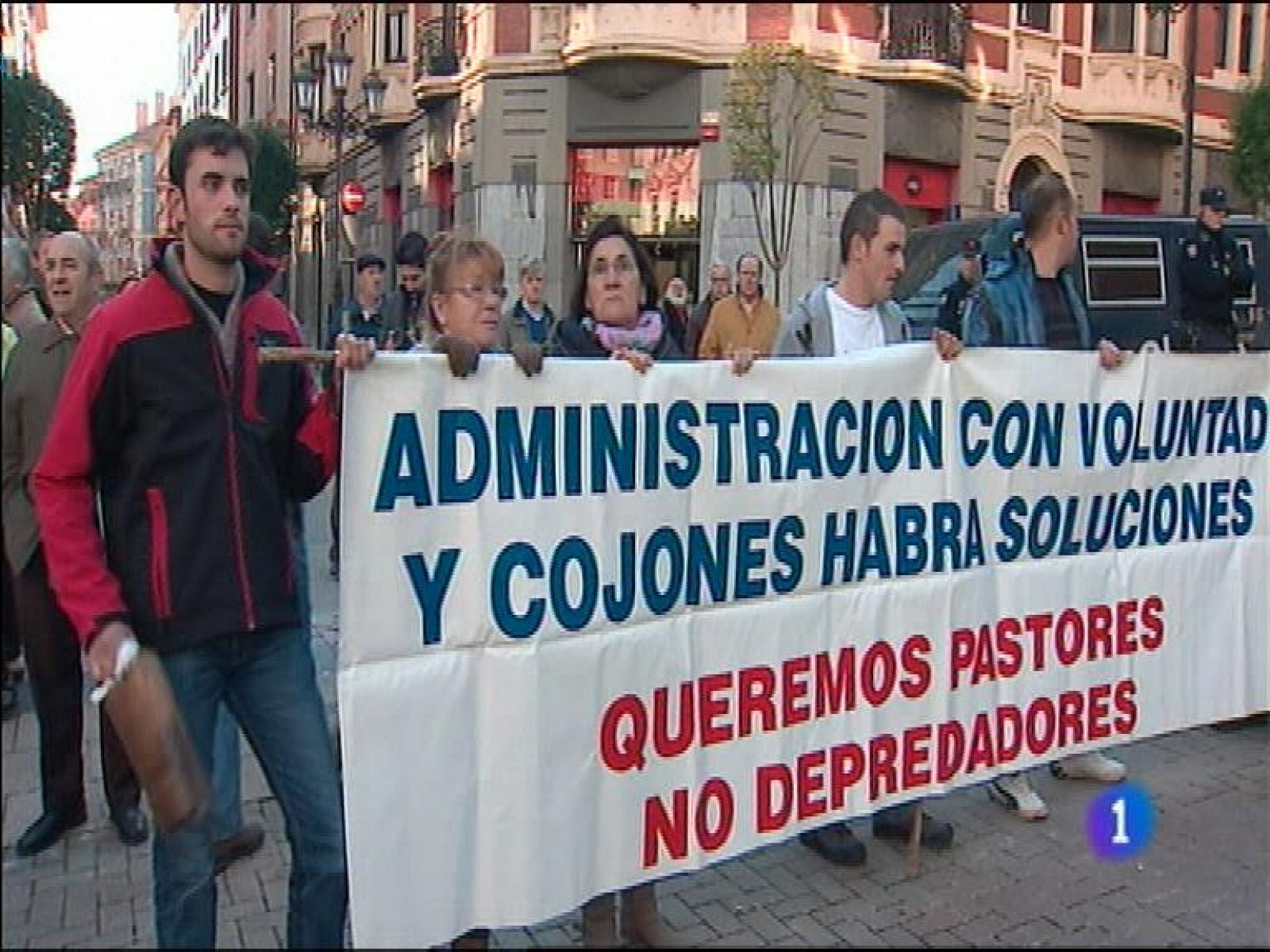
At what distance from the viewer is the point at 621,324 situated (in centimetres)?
359

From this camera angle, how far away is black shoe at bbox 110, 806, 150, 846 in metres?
3.55

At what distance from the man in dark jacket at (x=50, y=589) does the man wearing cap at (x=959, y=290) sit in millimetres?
6037

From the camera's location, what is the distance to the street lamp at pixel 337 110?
40.2 ft

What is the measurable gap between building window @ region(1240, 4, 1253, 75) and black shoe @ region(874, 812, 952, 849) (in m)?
30.1

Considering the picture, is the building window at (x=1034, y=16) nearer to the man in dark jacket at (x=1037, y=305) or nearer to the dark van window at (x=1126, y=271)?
the dark van window at (x=1126, y=271)

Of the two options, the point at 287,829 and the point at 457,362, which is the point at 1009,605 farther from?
the point at 287,829

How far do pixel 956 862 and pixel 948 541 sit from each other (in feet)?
3.16

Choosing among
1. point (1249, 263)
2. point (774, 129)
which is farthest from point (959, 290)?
point (774, 129)

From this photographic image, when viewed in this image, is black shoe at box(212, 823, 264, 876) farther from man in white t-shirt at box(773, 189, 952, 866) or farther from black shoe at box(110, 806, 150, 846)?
man in white t-shirt at box(773, 189, 952, 866)

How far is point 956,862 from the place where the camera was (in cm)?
408

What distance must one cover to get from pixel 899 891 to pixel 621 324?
1779 mm

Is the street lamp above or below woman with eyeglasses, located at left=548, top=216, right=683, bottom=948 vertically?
above

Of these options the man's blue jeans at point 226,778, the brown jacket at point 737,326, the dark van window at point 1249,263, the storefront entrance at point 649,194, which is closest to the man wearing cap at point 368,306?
the brown jacket at point 737,326

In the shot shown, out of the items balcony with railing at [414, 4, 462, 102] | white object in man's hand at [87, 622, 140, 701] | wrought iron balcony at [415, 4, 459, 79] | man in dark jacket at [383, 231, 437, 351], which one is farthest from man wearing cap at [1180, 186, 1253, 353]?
wrought iron balcony at [415, 4, 459, 79]
